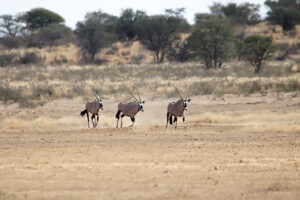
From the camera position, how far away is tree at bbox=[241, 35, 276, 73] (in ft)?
129

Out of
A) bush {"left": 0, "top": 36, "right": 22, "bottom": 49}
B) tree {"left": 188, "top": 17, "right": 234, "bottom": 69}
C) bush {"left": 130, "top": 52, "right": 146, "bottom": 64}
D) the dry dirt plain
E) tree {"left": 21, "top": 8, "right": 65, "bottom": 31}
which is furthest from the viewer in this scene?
tree {"left": 21, "top": 8, "right": 65, "bottom": 31}

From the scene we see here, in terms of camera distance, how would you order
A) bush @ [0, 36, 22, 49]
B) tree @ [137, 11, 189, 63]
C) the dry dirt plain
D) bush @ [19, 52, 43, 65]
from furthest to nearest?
1. bush @ [0, 36, 22, 49]
2. tree @ [137, 11, 189, 63]
3. bush @ [19, 52, 43, 65]
4. the dry dirt plain

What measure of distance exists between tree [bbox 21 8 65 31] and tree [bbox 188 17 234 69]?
33958 mm

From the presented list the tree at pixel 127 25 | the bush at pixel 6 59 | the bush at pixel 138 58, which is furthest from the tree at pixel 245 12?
the bush at pixel 6 59

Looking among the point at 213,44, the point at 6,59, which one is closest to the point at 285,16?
the point at 213,44

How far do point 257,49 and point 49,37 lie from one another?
3480 cm

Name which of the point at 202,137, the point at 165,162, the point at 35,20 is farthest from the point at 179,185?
the point at 35,20

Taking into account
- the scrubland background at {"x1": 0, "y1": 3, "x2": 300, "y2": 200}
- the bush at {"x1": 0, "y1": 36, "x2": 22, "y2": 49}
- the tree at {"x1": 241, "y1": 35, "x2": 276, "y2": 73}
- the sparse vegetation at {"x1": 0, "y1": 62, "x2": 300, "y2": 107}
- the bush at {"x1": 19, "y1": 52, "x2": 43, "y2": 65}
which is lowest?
the scrubland background at {"x1": 0, "y1": 3, "x2": 300, "y2": 200}

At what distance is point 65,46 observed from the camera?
66.9 m

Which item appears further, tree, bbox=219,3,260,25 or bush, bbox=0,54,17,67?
tree, bbox=219,3,260,25

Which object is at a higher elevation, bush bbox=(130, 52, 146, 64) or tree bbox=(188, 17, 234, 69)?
tree bbox=(188, 17, 234, 69)

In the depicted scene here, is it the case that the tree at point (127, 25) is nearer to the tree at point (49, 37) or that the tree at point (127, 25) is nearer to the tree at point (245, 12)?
the tree at point (49, 37)

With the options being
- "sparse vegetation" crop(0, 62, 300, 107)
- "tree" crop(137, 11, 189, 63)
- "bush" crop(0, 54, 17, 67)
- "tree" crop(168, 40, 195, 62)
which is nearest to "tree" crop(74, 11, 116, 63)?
"tree" crop(137, 11, 189, 63)

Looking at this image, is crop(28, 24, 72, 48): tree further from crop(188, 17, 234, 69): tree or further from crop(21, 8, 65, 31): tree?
crop(188, 17, 234, 69): tree
